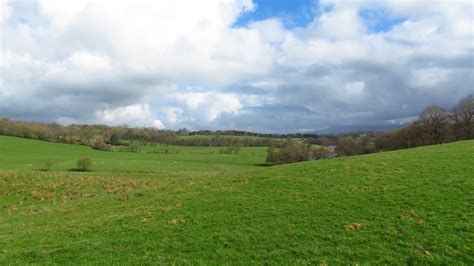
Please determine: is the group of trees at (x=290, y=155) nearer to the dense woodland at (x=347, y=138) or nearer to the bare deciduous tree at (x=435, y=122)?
the dense woodland at (x=347, y=138)

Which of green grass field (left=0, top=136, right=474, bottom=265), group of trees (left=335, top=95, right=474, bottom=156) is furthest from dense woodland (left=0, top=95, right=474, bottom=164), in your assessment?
green grass field (left=0, top=136, right=474, bottom=265)

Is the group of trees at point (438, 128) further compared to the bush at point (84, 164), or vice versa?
the group of trees at point (438, 128)

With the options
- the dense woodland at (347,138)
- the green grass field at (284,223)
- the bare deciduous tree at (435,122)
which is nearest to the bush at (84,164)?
the green grass field at (284,223)

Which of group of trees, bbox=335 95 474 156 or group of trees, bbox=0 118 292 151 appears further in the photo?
group of trees, bbox=0 118 292 151

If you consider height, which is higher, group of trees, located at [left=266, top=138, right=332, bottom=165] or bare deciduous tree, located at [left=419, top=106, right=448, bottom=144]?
bare deciduous tree, located at [left=419, top=106, right=448, bottom=144]

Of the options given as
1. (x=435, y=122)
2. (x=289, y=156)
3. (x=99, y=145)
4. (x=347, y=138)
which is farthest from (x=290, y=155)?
(x=99, y=145)

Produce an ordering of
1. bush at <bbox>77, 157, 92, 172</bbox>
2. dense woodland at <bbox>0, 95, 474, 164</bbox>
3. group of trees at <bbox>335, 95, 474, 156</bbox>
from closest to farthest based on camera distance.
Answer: bush at <bbox>77, 157, 92, 172</bbox> → group of trees at <bbox>335, 95, 474, 156</bbox> → dense woodland at <bbox>0, 95, 474, 164</bbox>

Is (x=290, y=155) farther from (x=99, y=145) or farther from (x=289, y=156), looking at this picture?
(x=99, y=145)

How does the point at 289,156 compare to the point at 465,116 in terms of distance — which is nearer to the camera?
the point at 465,116

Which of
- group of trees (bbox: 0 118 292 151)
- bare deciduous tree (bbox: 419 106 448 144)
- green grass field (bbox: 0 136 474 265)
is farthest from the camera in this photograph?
group of trees (bbox: 0 118 292 151)

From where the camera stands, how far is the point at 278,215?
16.2 meters

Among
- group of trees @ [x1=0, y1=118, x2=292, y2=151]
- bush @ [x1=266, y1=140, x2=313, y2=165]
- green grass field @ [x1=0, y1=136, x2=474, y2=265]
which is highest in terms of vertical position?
group of trees @ [x1=0, y1=118, x2=292, y2=151]

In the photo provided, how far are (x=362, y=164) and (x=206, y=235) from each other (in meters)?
17.8

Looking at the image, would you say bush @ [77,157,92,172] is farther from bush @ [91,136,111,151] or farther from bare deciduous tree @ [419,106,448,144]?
bare deciduous tree @ [419,106,448,144]
